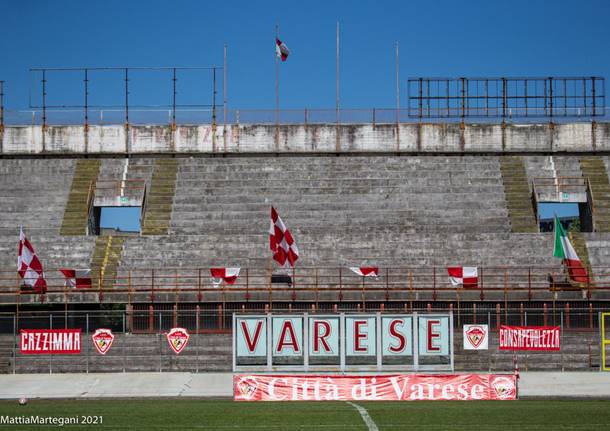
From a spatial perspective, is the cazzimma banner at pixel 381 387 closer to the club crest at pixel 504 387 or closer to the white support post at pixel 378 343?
the club crest at pixel 504 387

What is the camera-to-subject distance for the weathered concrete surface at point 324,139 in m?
54.1

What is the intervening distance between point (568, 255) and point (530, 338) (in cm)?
810

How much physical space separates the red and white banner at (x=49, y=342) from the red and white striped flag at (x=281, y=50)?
2770cm

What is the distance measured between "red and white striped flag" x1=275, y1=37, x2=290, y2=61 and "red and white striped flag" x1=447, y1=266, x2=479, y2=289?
2207cm

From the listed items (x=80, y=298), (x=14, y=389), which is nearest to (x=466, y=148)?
(x=80, y=298)

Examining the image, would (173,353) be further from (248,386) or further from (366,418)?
(366,418)

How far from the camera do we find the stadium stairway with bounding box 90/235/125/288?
41594mm

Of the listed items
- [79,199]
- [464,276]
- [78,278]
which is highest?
[79,199]

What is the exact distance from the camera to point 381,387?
2525 centimetres

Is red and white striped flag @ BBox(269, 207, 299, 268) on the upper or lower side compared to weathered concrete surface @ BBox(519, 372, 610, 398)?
upper

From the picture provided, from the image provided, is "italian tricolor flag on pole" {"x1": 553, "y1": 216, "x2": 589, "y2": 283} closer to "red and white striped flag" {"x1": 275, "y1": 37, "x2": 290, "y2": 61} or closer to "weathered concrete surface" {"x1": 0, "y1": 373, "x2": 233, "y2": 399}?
"weathered concrete surface" {"x1": 0, "y1": 373, "x2": 233, "y2": 399}

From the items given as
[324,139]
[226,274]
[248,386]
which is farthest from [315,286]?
[324,139]

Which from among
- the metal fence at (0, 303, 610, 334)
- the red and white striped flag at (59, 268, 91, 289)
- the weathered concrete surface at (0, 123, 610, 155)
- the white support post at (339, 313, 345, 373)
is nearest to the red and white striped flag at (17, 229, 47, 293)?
the red and white striped flag at (59, 268, 91, 289)

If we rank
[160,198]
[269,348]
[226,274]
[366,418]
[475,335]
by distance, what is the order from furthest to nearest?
[160,198] → [226,274] → [475,335] → [269,348] → [366,418]
